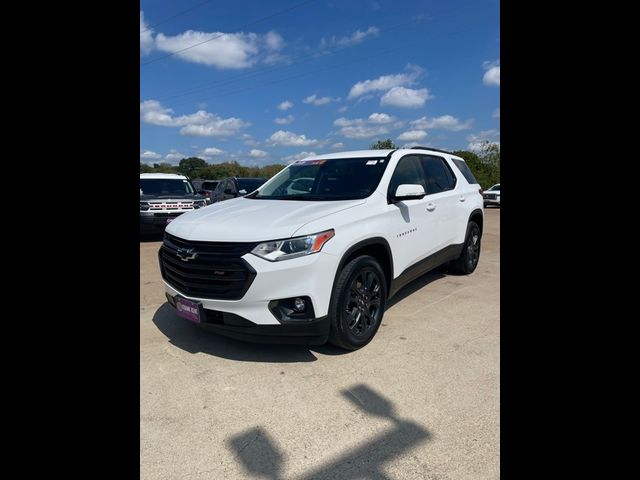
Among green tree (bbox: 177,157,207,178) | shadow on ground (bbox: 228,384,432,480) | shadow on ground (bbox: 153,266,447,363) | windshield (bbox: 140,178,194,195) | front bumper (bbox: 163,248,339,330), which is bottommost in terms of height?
shadow on ground (bbox: 228,384,432,480)

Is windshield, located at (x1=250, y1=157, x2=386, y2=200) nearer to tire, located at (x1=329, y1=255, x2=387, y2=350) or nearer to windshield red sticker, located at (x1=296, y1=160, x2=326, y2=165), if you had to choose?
windshield red sticker, located at (x1=296, y1=160, x2=326, y2=165)

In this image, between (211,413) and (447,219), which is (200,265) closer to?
(211,413)

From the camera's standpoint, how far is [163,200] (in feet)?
30.9

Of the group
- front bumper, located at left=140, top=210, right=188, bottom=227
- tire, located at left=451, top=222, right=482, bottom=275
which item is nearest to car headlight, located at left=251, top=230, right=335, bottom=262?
tire, located at left=451, top=222, right=482, bottom=275

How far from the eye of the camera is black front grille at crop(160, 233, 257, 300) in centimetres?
298

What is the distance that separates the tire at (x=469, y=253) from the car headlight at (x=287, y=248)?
11.1 feet

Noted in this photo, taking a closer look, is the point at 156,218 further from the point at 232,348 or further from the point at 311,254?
the point at 311,254

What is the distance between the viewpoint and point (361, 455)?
2178mm

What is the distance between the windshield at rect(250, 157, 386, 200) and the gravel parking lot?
1.42m

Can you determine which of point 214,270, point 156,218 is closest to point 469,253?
point 214,270

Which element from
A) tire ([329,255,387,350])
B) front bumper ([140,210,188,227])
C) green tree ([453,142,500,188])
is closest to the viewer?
tire ([329,255,387,350])

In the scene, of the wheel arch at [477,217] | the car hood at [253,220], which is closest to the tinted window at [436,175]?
the wheel arch at [477,217]
